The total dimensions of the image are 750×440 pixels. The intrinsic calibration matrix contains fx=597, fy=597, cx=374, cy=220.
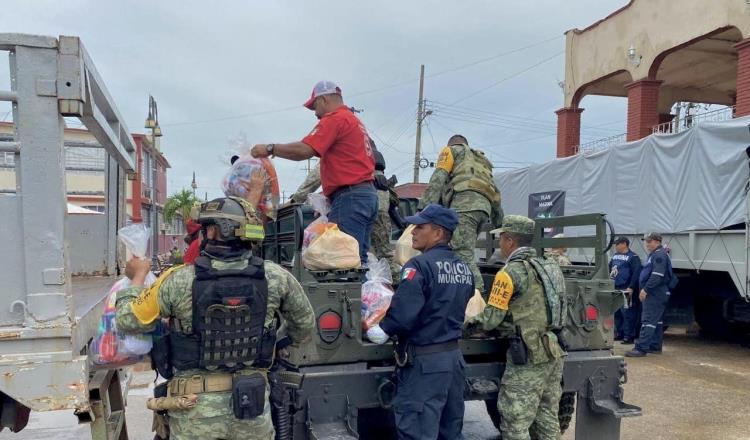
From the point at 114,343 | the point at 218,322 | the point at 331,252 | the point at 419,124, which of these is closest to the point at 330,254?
the point at 331,252

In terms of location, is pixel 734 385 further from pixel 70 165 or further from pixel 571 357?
pixel 70 165

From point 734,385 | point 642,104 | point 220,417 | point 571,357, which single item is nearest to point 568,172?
point 642,104

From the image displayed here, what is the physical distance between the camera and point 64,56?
229 cm

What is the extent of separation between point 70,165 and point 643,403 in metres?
5.67

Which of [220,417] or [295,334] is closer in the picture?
[220,417]

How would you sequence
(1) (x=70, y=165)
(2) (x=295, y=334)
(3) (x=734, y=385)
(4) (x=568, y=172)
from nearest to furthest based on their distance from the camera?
(2) (x=295, y=334) < (1) (x=70, y=165) < (3) (x=734, y=385) < (4) (x=568, y=172)

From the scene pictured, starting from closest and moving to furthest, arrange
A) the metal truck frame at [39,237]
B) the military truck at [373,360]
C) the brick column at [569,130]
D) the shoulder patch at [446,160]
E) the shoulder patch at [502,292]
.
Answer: the metal truck frame at [39,237] → the military truck at [373,360] → the shoulder patch at [502,292] → the shoulder patch at [446,160] → the brick column at [569,130]

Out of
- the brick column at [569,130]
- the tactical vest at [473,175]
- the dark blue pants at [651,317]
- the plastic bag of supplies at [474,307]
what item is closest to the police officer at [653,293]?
the dark blue pants at [651,317]

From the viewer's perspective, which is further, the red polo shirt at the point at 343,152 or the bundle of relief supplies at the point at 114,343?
the red polo shirt at the point at 343,152

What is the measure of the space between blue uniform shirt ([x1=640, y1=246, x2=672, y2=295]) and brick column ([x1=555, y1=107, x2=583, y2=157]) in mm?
9240

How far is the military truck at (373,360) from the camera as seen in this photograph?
3162 mm

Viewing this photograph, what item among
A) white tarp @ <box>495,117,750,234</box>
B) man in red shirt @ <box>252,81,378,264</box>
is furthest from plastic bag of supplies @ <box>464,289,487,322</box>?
white tarp @ <box>495,117,750,234</box>

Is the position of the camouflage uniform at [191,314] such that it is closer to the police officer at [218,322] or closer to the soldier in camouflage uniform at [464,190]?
the police officer at [218,322]

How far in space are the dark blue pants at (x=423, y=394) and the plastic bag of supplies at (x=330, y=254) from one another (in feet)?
2.21
